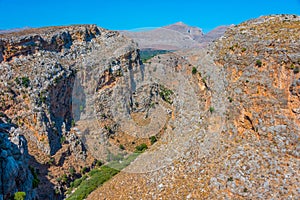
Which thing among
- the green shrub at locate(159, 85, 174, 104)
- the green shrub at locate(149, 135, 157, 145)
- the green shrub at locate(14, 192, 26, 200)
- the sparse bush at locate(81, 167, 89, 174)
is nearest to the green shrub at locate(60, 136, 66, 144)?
the sparse bush at locate(81, 167, 89, 174)

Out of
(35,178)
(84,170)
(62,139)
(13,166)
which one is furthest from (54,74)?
(13,166)

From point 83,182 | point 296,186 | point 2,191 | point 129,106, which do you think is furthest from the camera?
point 129,106

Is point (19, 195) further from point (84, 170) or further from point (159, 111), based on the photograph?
point (159, 111)

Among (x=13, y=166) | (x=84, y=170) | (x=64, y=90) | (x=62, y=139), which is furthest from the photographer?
(x=64, y=90)

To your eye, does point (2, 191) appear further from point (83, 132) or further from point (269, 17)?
point (269, 17)

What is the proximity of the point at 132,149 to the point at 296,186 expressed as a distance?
2127 centimetres

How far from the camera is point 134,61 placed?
41.5 meters

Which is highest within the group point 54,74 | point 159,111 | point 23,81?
point 54,74

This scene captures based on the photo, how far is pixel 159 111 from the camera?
38.2 metres

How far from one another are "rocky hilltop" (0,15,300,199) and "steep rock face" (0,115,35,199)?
189 mm

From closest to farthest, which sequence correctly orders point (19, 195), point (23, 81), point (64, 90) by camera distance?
1. point (19, 195)
2. point (23, 81)
3. point (64, 90)

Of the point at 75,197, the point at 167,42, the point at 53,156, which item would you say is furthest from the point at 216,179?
the point at 167,42

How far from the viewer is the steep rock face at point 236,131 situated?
18.2 meters

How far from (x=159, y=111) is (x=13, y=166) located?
846 inches
